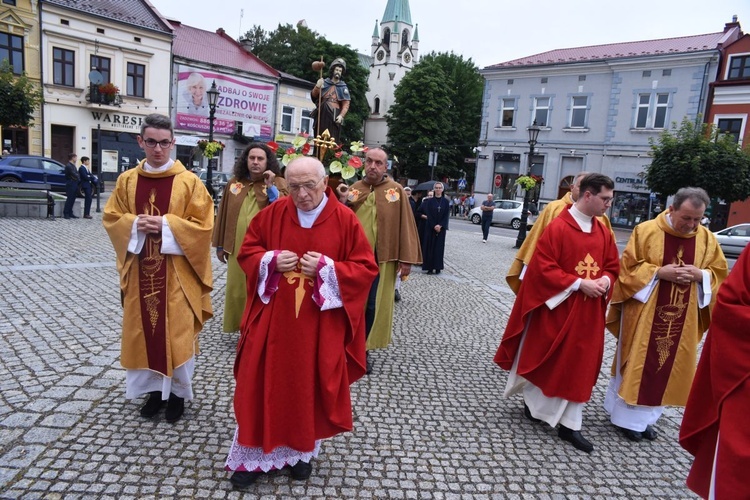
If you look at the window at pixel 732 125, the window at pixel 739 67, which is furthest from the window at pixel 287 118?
the window at pixel 739 67

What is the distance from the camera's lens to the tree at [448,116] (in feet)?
137

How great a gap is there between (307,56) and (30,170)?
28693 millimetres

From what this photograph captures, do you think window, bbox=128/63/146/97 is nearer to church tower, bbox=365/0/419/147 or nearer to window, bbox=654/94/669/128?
window, bbox=654/94/669/128

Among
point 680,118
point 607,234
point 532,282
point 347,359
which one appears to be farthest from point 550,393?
point 680,118

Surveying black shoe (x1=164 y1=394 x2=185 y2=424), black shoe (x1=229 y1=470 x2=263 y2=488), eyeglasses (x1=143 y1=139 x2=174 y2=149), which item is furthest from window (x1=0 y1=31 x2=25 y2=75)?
black shoe (x1=229 y1=470 x2=263 y2=488)

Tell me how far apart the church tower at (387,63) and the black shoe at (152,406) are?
53.6 meters

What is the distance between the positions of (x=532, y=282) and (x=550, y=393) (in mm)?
819

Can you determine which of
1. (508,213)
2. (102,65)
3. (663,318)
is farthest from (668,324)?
(102,65)

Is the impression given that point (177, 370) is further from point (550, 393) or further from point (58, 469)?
point (550, 393)

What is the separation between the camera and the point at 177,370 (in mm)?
3607

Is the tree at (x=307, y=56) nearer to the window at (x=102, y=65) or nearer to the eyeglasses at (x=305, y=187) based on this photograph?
the window at (x=102, y=65)

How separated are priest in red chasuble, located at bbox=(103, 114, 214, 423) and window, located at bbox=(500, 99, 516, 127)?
31.5m

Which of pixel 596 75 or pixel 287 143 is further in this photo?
pixel 596 75

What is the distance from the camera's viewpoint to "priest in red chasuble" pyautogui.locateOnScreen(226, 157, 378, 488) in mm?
2861
